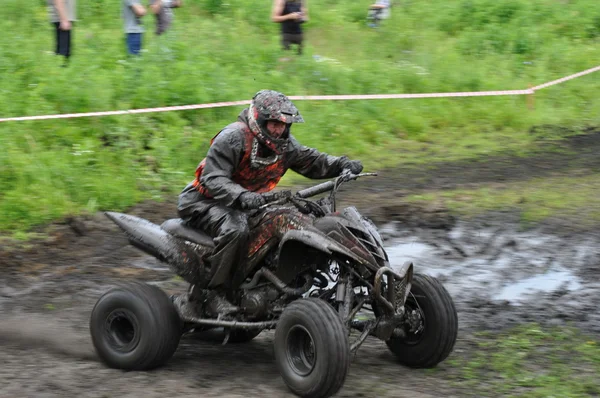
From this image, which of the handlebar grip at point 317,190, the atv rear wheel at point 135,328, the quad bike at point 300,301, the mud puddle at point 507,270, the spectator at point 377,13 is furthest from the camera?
the spectator at point 377,13

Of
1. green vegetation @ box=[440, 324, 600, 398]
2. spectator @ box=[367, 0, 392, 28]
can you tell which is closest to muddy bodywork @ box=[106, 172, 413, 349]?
green vegetation @ box=[440, 324, 600, 398]

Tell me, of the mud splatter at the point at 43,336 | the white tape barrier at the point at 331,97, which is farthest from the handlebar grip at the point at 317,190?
the white tape barrier at the point at 331,97

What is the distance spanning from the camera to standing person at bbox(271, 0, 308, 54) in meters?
14.9

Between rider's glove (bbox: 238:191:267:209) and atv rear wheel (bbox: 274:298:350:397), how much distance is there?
2.30 feet

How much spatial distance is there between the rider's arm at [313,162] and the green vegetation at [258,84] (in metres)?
4.19

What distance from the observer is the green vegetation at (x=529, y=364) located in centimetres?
627

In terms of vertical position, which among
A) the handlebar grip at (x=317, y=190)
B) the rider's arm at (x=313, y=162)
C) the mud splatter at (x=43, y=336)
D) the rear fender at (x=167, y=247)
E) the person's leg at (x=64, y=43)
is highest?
the person's leg at (x=64, y=43)

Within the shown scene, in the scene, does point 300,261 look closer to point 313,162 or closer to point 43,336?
point 313,162

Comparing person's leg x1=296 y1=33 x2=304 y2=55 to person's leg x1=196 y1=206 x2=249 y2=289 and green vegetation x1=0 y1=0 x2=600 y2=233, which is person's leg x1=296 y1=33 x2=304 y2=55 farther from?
person's leg x1=196 y1=206 x2=249 y2=289

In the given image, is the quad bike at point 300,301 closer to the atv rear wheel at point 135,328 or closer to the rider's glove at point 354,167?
the atv rear wheel at point 135,328

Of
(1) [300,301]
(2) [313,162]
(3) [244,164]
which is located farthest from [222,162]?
(1) [300,301]

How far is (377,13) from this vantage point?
18.6 m

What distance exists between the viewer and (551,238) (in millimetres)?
9664

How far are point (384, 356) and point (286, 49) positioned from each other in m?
8.97
